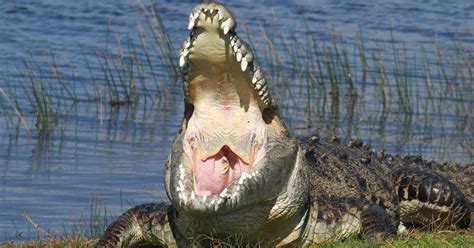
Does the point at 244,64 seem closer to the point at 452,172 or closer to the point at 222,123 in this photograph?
the point at 222,123

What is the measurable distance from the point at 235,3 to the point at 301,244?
15.3 metres

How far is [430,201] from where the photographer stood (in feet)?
26.6

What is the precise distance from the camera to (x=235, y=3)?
2186 centimetres

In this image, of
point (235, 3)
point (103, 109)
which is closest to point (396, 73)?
point (103, 109)

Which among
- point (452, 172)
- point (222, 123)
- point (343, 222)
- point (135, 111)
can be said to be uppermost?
point (222, 123)

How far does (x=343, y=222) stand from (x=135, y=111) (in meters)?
7.59

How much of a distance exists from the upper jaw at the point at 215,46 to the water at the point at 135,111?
289 cm

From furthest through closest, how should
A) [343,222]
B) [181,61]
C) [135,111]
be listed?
[135,111], [343,222], [181,61]

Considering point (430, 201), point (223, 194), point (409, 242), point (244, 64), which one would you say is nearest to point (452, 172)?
point (430, 201)

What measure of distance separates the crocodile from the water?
6.27 feet

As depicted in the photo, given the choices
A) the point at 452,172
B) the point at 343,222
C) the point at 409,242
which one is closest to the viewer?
the point at 409,242

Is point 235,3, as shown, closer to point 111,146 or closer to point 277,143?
point 111,146

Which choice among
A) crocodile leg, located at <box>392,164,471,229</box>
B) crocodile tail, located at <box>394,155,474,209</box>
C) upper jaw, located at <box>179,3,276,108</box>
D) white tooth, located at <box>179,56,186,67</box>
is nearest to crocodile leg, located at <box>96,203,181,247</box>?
upper jaw, located at <box>179,3,276,108</box>

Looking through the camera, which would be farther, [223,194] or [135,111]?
[135,111]
